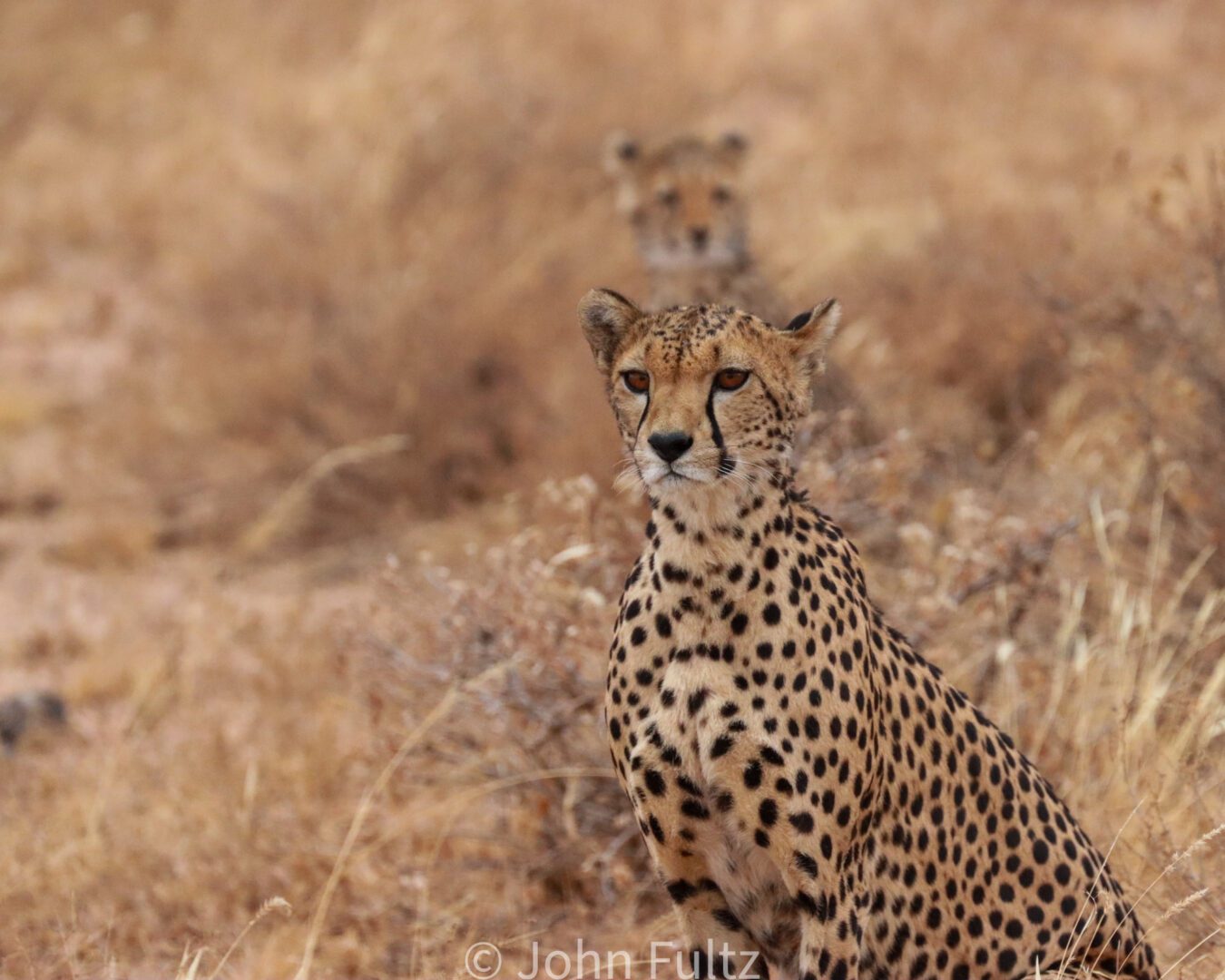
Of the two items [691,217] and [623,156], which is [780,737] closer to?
[691,217]

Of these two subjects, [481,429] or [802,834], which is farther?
[481,429]

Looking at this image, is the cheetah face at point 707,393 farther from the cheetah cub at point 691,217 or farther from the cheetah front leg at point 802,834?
the cheetah cub at point 691,217

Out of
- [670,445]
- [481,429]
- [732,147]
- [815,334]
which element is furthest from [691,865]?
[732,147]

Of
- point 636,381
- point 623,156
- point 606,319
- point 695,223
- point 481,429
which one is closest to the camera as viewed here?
point 636,381

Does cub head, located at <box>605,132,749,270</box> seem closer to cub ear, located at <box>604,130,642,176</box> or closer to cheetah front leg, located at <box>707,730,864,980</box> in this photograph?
cub ear, located at <box>604,130,642,176</box>

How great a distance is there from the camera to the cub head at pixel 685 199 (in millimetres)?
5539

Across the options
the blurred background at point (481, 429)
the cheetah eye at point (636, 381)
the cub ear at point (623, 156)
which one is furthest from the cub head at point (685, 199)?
the cheetah eye at point (636, 381)

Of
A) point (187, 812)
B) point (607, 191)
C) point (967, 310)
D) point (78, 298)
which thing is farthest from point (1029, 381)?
point (78, 298)

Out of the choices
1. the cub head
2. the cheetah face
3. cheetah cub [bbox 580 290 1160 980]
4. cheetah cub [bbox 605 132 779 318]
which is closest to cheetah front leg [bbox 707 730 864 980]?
cheetah cub [bbox 580 290 1160 980]

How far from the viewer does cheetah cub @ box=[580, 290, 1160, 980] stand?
219 cm

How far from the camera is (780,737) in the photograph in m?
2.19

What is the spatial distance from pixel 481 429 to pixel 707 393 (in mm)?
3943

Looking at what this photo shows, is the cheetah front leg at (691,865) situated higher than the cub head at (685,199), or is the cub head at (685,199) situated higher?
the cub head at (685,199)

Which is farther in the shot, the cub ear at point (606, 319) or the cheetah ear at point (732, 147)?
the cheetah ear at point (732, 147)
